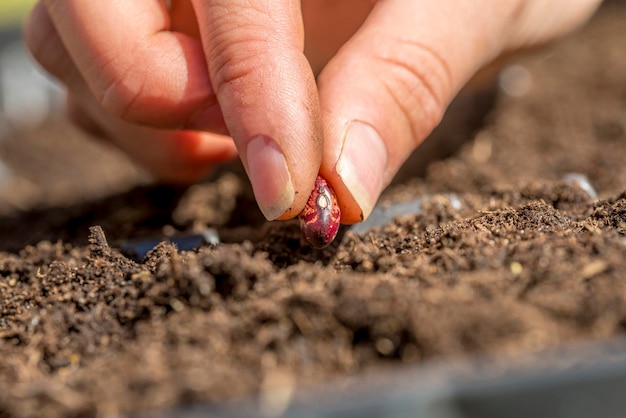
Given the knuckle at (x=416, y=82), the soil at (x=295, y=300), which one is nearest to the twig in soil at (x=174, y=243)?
the soil at (x=295, y=300)

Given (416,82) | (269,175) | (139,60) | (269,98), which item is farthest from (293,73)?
(139,60)

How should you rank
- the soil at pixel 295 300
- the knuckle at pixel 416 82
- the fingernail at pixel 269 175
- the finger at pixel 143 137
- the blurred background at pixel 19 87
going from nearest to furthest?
the soil at pixel 295 300, the fingernail at pixel 269 175, the knuckle at pixel 416 82, the finger at pixel 143 137, the blurred background at pixel 19 87

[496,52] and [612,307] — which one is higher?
[612,307]

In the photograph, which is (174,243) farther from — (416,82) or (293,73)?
(416,82)

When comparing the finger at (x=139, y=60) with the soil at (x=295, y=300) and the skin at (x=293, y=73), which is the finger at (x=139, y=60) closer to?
the skin at (x=293, y=73)

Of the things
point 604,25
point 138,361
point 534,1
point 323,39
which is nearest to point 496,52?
point 534,1

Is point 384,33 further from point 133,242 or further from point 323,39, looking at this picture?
point 133,242
